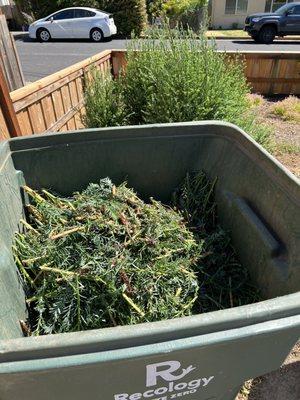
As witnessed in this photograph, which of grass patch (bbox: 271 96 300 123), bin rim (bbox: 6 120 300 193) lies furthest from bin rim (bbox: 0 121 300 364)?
grass patch (bbox: 271 96 300 123)

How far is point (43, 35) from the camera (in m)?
16.2

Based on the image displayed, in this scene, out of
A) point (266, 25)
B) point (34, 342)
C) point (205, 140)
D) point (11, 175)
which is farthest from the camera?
point (266, 25)

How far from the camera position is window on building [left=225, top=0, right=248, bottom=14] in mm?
25875

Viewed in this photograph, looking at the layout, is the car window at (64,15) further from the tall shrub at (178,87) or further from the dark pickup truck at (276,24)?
the tall shrub at (178,87)

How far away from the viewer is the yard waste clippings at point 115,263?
153cm

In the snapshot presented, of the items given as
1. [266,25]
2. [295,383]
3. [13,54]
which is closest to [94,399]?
[295,383]

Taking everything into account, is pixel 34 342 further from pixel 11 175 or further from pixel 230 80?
pixel 230 80

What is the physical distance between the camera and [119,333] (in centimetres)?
80

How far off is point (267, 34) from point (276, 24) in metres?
0.57

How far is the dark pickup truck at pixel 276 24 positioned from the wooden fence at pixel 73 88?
10.6 meters

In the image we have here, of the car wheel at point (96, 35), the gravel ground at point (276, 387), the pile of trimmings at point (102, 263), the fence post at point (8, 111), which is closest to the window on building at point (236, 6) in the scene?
the car wheel at point (96, 35)

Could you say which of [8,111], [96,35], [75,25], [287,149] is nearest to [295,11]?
[96,35]

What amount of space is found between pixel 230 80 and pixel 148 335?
384 centimetres

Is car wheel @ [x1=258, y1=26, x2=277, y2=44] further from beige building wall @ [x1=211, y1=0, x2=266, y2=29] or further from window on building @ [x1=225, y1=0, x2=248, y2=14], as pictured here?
window on building @ [x1=225, y1=0, x2=248, y2=14]
